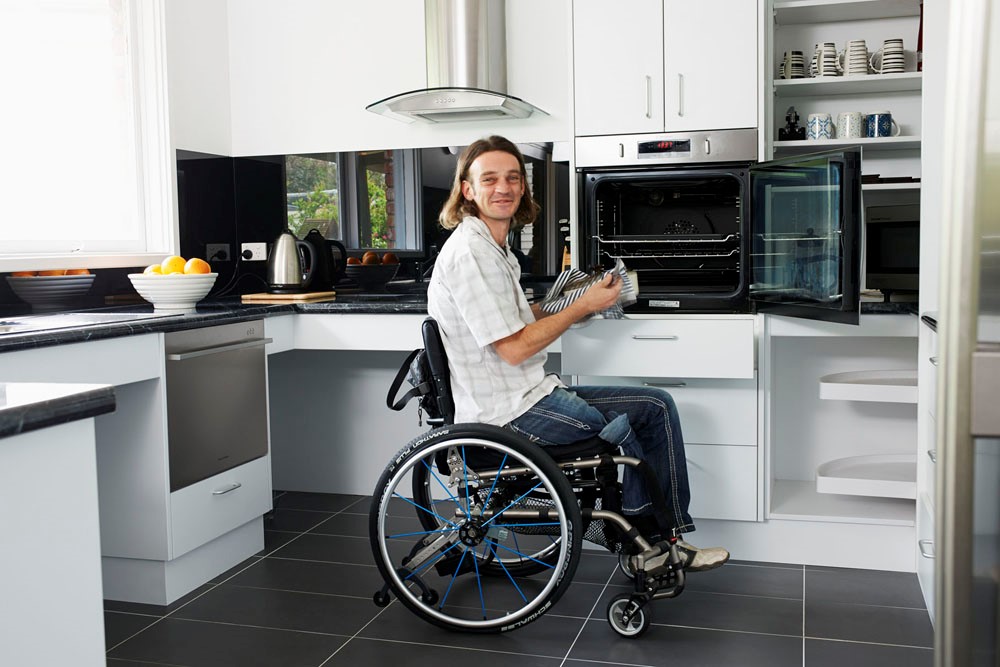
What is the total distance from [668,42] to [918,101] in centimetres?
99

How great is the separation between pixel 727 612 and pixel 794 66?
1.83 metres

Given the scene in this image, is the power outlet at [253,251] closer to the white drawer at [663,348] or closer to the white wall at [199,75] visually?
the white wall at [199,75]

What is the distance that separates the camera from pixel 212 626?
2.59 meters

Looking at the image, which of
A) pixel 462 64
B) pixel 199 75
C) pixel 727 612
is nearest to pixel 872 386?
pixel 727 612

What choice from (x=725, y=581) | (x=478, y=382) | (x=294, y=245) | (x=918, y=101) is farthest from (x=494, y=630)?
(x=918, y=101)

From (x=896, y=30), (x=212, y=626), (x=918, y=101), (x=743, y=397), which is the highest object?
(x=896, y=30)

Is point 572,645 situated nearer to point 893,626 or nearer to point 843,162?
point 893,626

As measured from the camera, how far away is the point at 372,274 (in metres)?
3.86

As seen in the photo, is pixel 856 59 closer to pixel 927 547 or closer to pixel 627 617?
pixel 927 547

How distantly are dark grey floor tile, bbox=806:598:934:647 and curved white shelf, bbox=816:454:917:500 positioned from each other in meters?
0.38

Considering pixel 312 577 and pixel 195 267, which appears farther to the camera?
pixel 195 267

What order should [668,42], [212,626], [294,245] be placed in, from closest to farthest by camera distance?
[212,626]
[668,42]
[294,245]

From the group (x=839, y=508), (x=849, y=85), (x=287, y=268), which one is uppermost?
(x=849, y=85)

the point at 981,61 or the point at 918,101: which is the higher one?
the point at 918,101
